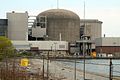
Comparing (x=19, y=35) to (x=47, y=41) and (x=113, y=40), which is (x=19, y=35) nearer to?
(x=47, y=41)

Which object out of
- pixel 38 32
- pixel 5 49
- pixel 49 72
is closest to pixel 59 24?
pixel 38 32

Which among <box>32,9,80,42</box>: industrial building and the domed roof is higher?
the domed roof

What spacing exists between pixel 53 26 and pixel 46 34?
196 inches

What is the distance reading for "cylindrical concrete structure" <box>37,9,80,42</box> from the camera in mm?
179375

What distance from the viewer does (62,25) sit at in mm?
180000

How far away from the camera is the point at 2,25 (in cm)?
16162

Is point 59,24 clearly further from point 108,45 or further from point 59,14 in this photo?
point 108,45

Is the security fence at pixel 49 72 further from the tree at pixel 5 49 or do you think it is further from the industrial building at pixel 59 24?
the industrial building at pixel 59 24

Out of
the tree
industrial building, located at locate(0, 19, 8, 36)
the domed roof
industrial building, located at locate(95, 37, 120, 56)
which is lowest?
industrial building, located at locate(95, 37, 120, 56)

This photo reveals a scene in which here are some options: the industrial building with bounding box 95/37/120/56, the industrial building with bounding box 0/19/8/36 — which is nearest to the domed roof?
the industrial building with bounding box 95/37/120/56

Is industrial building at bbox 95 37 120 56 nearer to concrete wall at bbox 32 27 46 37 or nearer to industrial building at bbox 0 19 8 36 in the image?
concrete wall at bbox 32 27 46 37

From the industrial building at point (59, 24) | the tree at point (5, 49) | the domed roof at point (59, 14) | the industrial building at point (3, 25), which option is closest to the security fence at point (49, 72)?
the tree at point (5, 49)

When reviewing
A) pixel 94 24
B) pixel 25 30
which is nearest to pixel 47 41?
pixel 25 30

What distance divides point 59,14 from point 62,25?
5.38 meters
